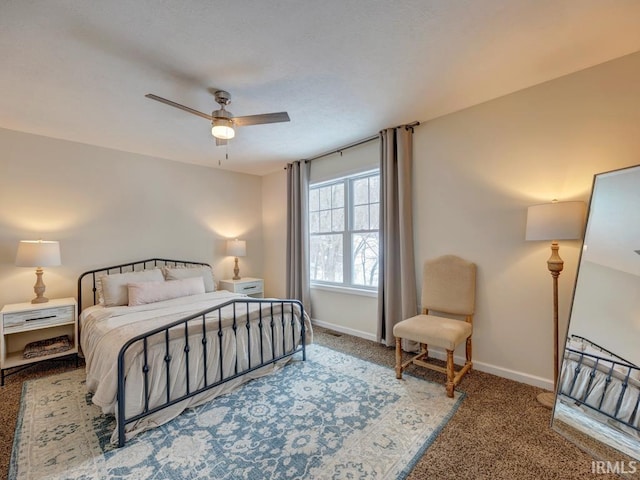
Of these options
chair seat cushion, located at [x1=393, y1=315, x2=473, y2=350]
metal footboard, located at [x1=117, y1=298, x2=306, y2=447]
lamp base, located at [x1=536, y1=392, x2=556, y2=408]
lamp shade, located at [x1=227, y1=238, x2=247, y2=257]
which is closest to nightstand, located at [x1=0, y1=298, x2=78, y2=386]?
metal footboard, located at [x1=117, y1=298, x2=306, y2=447]

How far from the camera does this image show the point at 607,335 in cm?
182

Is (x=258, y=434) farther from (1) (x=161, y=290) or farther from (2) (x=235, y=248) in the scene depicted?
(2) (x=235, y=248)

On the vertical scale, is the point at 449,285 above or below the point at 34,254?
below

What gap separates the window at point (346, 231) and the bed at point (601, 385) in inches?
81.9

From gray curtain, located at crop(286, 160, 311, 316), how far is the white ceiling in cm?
142

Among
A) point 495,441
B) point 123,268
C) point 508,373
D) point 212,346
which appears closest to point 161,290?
point 123,268

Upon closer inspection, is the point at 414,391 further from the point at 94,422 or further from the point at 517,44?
the point at 517,44

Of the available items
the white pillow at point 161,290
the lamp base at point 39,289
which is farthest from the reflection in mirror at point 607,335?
the lamp base at point 39,289

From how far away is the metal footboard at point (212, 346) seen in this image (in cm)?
196

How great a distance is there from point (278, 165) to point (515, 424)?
4.29m

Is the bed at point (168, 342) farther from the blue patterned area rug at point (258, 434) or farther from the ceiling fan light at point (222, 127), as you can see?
the ceiling fan light at point (222, 127)

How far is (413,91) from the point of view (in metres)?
2.54

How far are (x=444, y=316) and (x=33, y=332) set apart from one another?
15.0 ft

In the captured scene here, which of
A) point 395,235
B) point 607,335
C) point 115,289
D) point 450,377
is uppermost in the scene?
point 395,235
